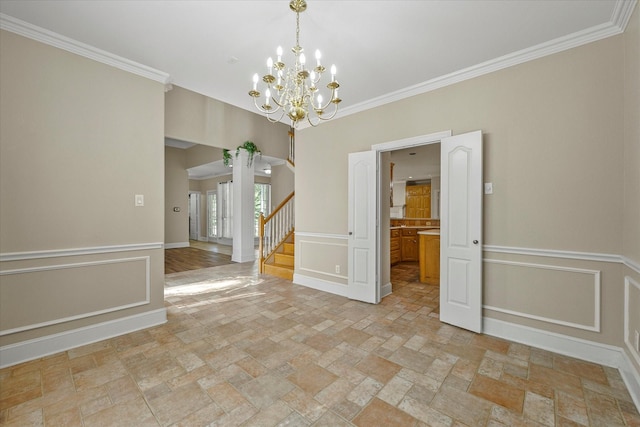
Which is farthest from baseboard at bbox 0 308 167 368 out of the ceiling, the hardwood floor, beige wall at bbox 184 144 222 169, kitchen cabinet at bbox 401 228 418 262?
beige wall at bbox 184 144 222 169

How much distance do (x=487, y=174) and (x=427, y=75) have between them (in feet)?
4.47

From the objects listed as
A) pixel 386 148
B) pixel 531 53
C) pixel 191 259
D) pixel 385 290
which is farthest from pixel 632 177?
pixel 191 259

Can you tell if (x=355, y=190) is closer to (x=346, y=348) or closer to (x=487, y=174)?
(x=487, y=174)

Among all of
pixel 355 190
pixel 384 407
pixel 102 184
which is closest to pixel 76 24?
pixel 102 184

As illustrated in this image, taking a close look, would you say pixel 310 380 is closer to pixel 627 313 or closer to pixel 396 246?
pixel 627 313

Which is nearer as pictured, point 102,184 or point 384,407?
point 384,407

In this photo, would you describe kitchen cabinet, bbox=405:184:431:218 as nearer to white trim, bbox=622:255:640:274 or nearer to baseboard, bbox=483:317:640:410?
baseboard, bbox=483:317:640:410

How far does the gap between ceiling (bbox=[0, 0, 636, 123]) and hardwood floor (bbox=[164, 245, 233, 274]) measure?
4559 millimetres

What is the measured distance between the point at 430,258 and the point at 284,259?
287cm

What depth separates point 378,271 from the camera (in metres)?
3.94

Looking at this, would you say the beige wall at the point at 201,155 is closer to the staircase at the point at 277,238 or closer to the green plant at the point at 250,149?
the green plant at the point at 250,149

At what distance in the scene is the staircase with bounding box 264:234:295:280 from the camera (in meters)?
5.32

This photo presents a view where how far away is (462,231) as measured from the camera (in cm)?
310

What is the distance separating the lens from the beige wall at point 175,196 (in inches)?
368
